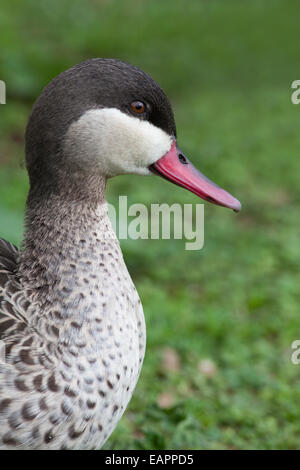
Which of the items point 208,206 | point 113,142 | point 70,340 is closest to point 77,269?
point 70,340

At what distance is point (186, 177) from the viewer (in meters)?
2.40

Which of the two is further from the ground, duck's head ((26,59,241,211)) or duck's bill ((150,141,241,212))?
duck's head ((26,59,241,211))

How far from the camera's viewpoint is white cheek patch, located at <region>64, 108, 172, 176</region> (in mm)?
2207

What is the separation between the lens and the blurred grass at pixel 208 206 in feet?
11.0

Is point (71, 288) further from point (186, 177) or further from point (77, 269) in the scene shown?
point (186, 177)

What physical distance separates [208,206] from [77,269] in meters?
3.41

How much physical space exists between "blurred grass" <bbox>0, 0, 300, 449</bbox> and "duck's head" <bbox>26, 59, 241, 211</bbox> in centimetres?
120

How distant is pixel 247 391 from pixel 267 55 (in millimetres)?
7045

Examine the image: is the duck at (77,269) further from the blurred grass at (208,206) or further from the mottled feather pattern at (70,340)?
the blurred grass at (208,206)

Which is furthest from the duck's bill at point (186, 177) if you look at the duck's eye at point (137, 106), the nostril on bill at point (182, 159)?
the duck's eye at point (137, 106)

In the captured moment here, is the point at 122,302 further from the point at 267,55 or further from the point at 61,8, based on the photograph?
the point at 61,8

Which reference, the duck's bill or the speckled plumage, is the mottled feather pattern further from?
the duck's bill

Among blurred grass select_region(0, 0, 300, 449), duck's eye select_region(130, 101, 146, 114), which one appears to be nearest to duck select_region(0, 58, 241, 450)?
duck's eye select_region(130, 101, 146, 114)

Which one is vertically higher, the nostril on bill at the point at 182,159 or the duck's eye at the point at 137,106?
the duck's eye at the point at 137,106
